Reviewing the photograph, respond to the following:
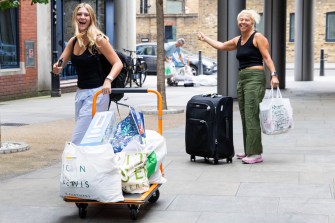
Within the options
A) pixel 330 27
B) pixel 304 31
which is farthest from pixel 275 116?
pixel 330 27

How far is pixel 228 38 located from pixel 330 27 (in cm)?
3298

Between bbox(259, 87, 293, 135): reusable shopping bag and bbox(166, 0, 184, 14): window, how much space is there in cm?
4589

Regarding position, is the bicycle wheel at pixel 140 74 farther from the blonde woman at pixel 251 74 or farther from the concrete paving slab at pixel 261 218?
the concrete paving slab at pixel 261 218

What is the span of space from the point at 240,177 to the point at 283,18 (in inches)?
639

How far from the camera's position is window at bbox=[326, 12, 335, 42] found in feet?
161

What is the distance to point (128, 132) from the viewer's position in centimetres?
654

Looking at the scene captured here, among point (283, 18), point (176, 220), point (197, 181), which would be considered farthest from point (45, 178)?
point (283, 18)

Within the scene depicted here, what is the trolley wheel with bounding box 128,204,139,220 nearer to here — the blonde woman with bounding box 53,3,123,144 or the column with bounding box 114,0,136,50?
the blonde woman with bounding box 53,3,123,144

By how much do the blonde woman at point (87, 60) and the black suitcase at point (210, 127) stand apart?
84.9 inches

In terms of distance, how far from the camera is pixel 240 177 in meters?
8.21

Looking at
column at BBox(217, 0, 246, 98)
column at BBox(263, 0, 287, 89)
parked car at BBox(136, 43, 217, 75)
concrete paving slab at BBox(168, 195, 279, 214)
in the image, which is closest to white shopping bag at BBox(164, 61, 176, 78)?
column at BBox(263, 0, 287, 89)

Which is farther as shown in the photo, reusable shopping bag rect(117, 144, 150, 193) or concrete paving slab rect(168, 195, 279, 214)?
concrete paving slab rect(168, 195, 279, 214)

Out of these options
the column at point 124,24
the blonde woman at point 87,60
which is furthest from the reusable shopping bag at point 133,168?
the column at point 124,24

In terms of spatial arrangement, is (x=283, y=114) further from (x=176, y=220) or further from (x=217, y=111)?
(x=176, y=220)
